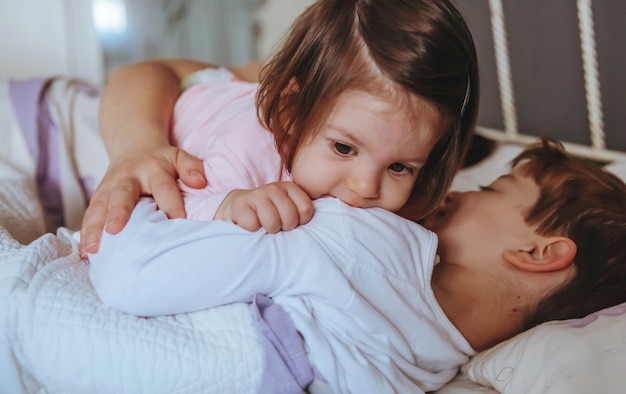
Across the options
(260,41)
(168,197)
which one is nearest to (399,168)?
(168,197)

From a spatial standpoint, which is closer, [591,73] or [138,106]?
[138,106]

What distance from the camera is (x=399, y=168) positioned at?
846mm

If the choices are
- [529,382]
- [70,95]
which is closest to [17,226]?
[70,95]

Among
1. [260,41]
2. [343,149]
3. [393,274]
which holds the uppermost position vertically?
[343,149]

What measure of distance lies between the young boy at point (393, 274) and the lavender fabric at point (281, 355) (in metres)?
0.01

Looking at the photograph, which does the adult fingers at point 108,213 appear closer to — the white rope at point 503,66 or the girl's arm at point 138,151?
the girl's arm at point 138,151

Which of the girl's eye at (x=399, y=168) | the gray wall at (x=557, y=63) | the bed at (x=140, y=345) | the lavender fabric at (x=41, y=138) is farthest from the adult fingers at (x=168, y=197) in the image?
the gray wall at (x=557, y=63)

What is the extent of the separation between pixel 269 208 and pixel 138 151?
31 cm

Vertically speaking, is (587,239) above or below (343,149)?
below

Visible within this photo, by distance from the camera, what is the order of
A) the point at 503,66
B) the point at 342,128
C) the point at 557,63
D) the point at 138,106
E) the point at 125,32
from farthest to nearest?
the point at 125,32, the point at 503,66, the point at 557,63, the point at 138,106, the point at 342,128

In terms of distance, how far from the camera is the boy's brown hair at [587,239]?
889 mm

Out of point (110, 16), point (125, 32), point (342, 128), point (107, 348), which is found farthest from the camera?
point (125, 32)

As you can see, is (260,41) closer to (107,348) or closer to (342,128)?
(342,128)

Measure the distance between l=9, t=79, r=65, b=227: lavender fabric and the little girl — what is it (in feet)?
1.08
